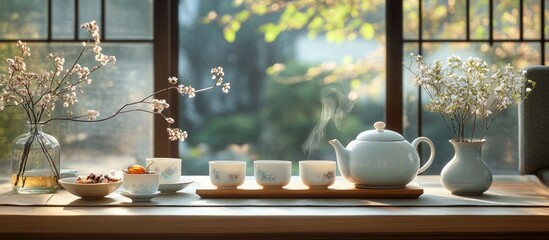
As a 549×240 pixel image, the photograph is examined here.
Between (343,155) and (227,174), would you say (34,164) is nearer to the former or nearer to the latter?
(227,174)

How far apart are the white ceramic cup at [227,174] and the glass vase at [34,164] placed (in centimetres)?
50

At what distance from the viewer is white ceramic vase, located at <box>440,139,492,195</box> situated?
227 centimetres

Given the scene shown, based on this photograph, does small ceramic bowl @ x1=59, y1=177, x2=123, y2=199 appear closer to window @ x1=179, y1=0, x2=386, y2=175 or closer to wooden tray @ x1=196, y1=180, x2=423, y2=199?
wooden tray @ x1=196, y1=180, x2=423, y2=199

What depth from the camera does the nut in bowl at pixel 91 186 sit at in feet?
7.06

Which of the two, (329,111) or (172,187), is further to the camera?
(329,111)

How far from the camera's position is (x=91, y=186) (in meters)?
2.15

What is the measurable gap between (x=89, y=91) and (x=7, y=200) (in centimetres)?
99

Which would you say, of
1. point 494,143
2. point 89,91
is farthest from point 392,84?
point 89,91

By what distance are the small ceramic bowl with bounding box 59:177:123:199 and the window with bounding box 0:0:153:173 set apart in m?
0.94

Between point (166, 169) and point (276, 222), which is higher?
point (166, 169)

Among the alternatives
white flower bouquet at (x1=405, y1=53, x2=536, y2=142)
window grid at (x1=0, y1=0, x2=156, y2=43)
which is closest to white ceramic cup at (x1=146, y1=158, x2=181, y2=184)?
white flower bouquet at (x1=405, y1=53, x2=536, y2=142)

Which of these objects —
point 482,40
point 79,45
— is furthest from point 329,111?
point 79,45

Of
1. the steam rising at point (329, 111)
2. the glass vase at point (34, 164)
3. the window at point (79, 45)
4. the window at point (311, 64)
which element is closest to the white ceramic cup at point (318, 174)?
the glass vase at point (34, 164)

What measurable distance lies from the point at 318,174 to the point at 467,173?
17.2 inches
